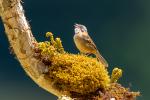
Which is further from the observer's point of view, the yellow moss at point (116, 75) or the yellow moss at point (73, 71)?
the yellow moss at point (116, 75)

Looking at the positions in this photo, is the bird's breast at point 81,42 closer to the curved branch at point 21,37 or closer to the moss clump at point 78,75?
the moss clump at point 78,75

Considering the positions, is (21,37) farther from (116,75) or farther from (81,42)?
(116,75)

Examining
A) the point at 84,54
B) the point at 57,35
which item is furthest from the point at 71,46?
the point at 84,54

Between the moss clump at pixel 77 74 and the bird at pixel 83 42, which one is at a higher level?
the bird at pixel 83 42

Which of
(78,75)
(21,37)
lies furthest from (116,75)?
(21,37)

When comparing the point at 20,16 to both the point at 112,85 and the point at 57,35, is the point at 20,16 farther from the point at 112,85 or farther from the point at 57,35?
the point at 57,35

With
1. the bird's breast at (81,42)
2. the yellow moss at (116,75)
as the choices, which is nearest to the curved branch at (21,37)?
the bird's breast at (81,42)
